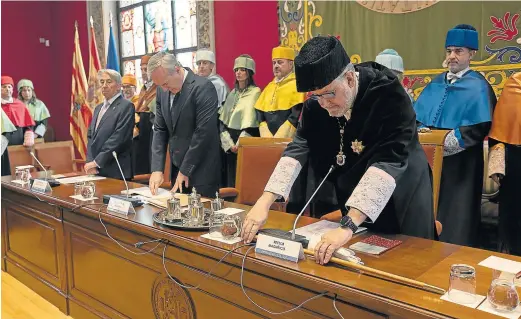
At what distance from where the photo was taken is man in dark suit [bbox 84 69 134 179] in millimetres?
3533

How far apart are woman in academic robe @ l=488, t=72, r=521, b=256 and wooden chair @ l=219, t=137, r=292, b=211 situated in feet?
3.87

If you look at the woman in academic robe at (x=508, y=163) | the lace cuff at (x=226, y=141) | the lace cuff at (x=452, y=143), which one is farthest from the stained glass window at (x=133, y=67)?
the woman in academic robe at (x=508, y=163)

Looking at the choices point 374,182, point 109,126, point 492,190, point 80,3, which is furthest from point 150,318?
point 80,3

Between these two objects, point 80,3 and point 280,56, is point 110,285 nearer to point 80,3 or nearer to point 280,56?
point 280,56

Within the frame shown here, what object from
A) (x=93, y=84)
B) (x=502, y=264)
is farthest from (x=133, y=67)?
(x=502, y=264)

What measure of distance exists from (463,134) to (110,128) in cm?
237

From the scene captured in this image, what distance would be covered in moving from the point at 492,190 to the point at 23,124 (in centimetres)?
494

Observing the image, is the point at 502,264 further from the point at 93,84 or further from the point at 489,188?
the point at 93,84

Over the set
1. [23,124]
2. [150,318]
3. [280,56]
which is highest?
[280,56]

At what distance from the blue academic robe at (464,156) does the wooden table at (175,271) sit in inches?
51.4

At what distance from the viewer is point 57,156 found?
5.17 meters

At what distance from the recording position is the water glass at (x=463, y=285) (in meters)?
1.20

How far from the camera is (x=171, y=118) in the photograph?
3.08 m

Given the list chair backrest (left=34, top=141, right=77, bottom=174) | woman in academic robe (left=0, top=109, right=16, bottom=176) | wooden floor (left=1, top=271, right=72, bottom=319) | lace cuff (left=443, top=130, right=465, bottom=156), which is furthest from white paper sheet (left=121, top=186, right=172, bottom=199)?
woman in academic robe (left=0, top=109, right=16, bottom=176)
